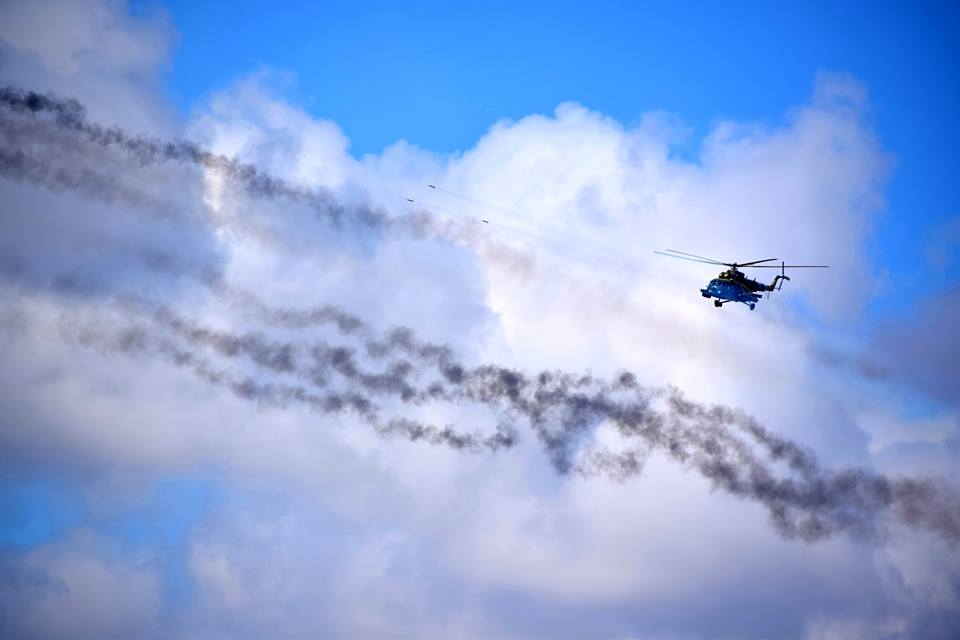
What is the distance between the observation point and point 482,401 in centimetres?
9694

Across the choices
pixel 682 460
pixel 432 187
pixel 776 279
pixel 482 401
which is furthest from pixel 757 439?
pixel 432 187

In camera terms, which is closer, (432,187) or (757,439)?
(432,187)

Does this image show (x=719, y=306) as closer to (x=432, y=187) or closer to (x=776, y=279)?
(x=776, y=279)

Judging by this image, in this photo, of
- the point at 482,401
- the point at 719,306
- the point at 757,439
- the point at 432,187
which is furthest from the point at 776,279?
the point at 432,187

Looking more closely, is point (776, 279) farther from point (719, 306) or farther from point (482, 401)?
point (482, 401)

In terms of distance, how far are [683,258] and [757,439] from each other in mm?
18776

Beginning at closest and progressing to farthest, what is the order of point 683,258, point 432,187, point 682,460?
point 432,187
point 683,258
point 682,460

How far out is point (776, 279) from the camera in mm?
101000

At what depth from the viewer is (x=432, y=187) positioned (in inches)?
3317

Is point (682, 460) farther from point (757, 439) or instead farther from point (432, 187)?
point (432, 187)

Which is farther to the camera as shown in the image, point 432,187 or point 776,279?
point 776,279

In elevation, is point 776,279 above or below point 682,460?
above

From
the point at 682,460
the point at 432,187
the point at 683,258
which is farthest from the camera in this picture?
the point at 682,460

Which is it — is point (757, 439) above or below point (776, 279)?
below
